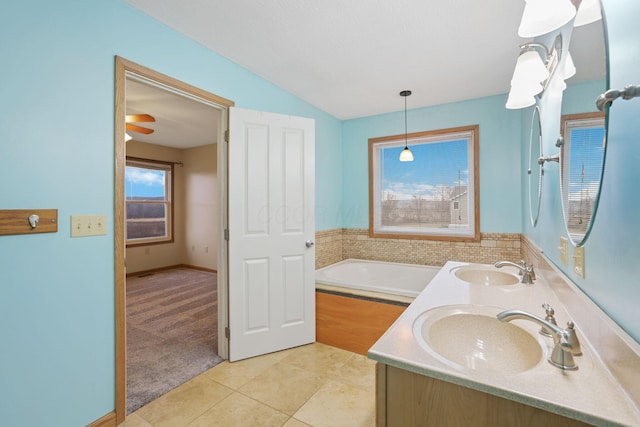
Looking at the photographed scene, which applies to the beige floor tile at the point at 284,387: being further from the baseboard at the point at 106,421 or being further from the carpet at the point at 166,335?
the baseboard at the point at 106,421

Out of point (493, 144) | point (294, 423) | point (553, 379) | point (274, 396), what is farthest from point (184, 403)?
point (493, 144)

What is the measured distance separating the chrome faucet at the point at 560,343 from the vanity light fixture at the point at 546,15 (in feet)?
2.95

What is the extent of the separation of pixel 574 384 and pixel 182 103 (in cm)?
379

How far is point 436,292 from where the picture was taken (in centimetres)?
142

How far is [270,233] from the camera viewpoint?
94.9 inches

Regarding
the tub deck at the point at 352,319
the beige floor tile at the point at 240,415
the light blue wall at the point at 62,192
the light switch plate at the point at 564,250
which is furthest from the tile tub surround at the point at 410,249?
the light switch plate at the point at 564,250

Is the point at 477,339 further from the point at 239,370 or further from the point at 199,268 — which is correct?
the point at 199,268

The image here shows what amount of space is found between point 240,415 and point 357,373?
88cm

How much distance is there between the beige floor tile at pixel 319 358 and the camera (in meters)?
2.19

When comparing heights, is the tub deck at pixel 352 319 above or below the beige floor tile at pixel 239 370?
above

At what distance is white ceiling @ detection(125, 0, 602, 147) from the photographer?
1.68 m

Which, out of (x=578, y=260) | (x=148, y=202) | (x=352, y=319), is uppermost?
(x=148, y=202)

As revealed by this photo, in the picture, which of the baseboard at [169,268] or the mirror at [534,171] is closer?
the mirror at [534,171]

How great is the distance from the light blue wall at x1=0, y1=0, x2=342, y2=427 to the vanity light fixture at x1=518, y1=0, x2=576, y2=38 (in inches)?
77.8
